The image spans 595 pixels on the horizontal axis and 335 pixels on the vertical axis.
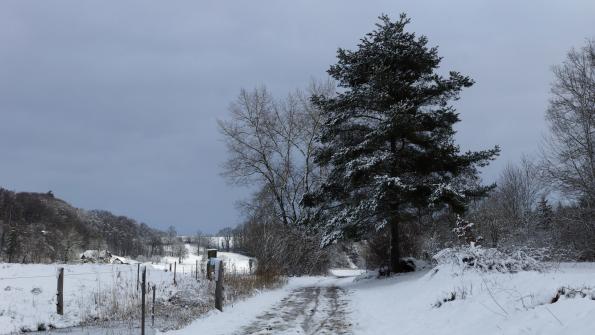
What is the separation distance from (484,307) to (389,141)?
45.3 ft

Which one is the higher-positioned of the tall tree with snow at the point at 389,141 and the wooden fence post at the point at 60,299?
the tall tree with snow at the point at 389,141

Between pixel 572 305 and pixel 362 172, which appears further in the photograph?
pixel 362 172

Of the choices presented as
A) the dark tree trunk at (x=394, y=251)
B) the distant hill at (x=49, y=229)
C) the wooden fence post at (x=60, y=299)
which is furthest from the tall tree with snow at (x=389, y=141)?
the distant hill at (x=49, y=229)

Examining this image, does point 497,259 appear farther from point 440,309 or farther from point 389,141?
point 389,141

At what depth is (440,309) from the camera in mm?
9508

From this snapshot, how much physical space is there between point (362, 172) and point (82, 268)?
57.8ft

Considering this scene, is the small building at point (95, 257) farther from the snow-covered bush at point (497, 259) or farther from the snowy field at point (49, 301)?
the snow-covered bush at point (497, 259)

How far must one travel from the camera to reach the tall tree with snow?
1898 cm

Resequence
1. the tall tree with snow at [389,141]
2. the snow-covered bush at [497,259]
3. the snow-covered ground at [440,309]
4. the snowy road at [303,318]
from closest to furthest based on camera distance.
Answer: the snow-covered ground at [440,309]
the snowy road at [303,318]
the snow-covered bush at [497,259]
the tall tree with snow at [389,141]

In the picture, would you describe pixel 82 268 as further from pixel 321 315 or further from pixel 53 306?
pixel 321 315

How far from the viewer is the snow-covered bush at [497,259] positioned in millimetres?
12297

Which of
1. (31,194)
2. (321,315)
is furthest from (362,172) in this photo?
(31,194)

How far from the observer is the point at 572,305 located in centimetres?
582

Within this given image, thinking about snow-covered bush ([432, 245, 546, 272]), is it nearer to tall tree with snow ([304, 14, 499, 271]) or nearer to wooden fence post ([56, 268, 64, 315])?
tall tree with snow ([304, 14, 499, 271])
